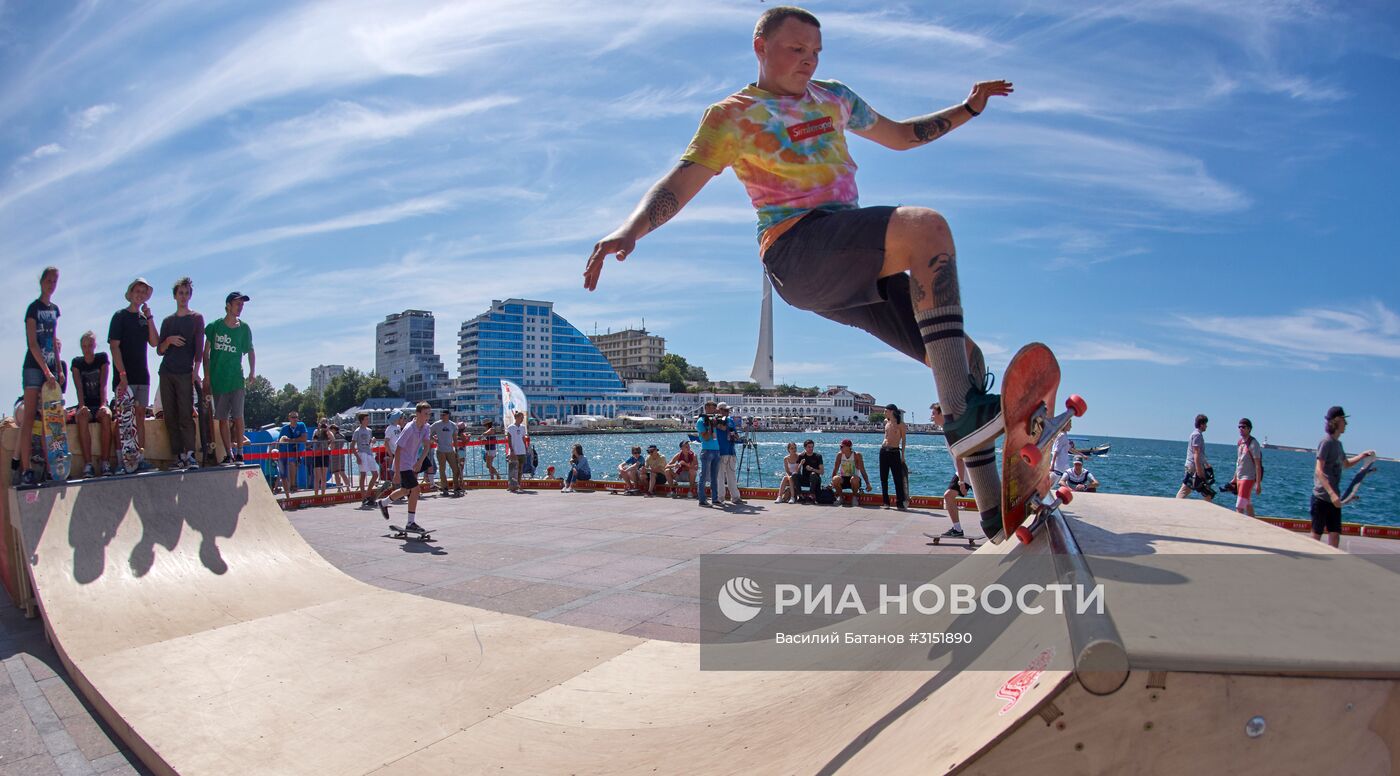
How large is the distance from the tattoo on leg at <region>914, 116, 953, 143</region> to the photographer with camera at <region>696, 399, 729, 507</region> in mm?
9580

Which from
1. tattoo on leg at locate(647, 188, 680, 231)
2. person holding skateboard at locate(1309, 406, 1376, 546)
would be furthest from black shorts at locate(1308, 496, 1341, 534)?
tattoo on leg at locate(647, 188, 680, 231)

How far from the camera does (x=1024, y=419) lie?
2.38 meters

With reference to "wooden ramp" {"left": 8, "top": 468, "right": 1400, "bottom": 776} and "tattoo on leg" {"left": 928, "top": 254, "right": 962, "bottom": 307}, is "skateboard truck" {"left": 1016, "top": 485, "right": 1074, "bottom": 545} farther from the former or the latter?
"tattoo on leg" {"left": 928, "top": 254, "right": 962, "bottom": 307}

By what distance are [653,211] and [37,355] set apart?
23.0ft

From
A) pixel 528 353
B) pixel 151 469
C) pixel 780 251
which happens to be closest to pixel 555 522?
pixel 151 469

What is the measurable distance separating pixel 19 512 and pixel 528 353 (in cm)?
13208

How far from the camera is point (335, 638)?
4141 mm

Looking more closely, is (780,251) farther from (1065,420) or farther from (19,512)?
(19,512)

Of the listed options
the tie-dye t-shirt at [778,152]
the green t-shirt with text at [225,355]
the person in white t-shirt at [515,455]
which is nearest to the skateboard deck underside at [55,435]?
the green t-shirt with text at [225,355]

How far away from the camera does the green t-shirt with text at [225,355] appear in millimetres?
8312

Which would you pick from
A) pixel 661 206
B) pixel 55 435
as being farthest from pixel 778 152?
pixel 55 435

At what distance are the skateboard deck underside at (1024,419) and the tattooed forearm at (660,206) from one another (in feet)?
4.46

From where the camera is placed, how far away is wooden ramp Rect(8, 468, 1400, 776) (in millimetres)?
1436

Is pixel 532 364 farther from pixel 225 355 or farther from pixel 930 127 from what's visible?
pixel 930 127
